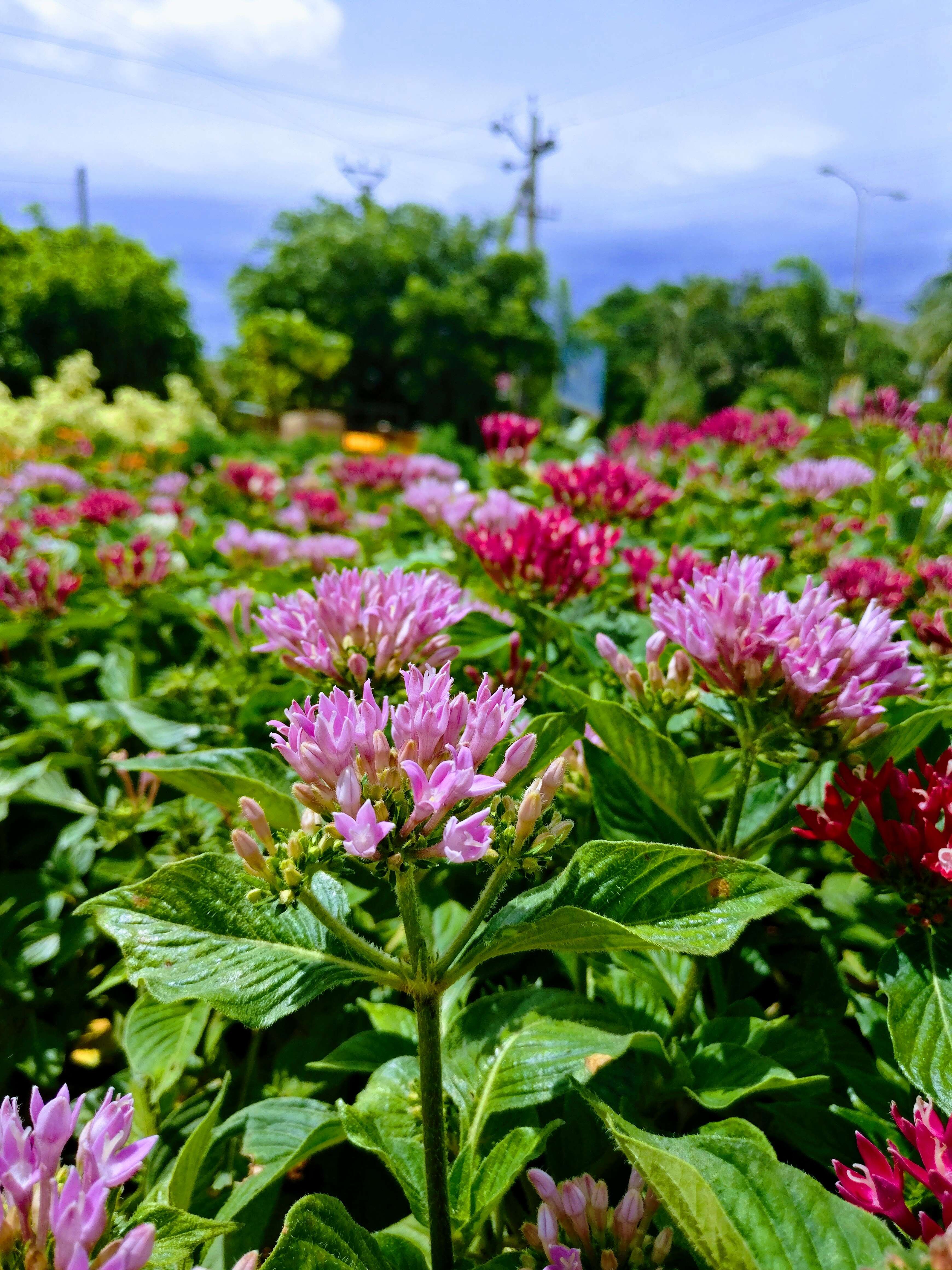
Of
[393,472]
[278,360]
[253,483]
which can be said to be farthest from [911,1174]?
[278,360]

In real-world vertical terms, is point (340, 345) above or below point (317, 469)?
above

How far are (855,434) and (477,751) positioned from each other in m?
3.50

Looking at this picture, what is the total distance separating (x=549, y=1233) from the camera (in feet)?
2.32

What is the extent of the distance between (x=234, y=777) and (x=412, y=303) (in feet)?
106

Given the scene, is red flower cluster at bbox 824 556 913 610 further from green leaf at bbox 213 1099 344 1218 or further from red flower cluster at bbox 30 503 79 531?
red flower cluster at bbox 30 503 79 531

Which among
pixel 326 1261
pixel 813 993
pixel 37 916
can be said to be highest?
pixel 326 1261

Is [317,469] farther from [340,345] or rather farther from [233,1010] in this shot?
[340,345]

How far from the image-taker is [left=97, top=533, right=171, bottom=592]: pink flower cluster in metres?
2.08

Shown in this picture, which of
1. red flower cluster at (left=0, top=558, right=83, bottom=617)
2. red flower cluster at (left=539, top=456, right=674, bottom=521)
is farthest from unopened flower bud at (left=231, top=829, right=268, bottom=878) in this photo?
red flower cluster at (left=539, top=456, right=674, bottom=521)

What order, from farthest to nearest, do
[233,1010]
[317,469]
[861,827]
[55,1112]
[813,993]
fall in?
[317,469] → [813,993] → [861,827] → [233,1010] → [55,1112]

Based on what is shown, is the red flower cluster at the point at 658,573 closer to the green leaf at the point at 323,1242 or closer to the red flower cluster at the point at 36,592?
the green leaf at the point at 323,1242

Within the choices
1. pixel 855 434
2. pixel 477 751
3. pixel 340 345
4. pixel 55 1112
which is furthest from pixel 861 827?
pixel 340 345

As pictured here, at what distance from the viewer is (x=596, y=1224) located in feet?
2.43

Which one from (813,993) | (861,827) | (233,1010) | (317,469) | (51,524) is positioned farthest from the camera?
(317,469)
